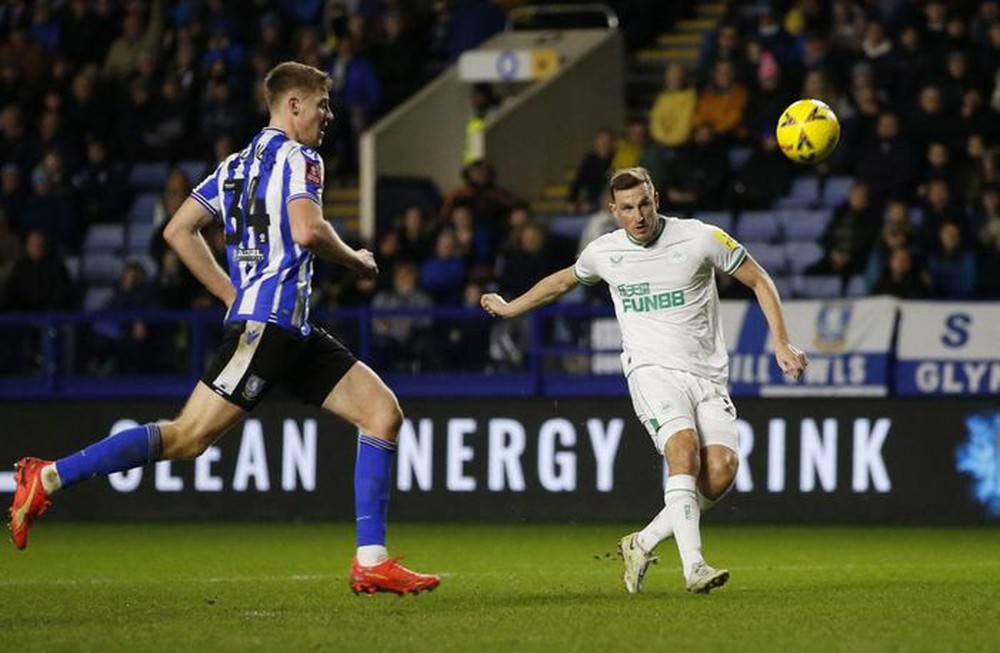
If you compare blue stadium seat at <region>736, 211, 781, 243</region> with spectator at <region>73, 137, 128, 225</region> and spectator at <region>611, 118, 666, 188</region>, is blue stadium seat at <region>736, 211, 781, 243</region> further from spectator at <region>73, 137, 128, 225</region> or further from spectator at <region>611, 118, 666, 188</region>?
spectator at <region>73, 137, 128, 225</region>

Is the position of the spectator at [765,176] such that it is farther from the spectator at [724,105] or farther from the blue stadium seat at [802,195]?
the spectator at [724,105]

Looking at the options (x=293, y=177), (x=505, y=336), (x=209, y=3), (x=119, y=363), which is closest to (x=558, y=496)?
(x=505, y=336)

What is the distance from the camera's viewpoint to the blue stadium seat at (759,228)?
18875 mm

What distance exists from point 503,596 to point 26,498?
2142 millimetres

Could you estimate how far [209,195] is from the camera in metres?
9.37

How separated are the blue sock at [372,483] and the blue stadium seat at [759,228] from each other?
390 inches

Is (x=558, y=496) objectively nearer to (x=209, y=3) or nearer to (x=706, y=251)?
(x=706, y=251)

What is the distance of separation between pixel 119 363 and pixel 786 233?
592 cm

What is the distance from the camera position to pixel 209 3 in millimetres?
24016

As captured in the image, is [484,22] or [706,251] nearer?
[706,251]

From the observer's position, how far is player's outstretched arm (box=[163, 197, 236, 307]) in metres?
9.39

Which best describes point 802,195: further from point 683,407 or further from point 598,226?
point 683,407

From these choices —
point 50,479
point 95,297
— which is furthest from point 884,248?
point 50,479

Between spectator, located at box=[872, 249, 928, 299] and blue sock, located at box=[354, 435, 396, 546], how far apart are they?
787cm
